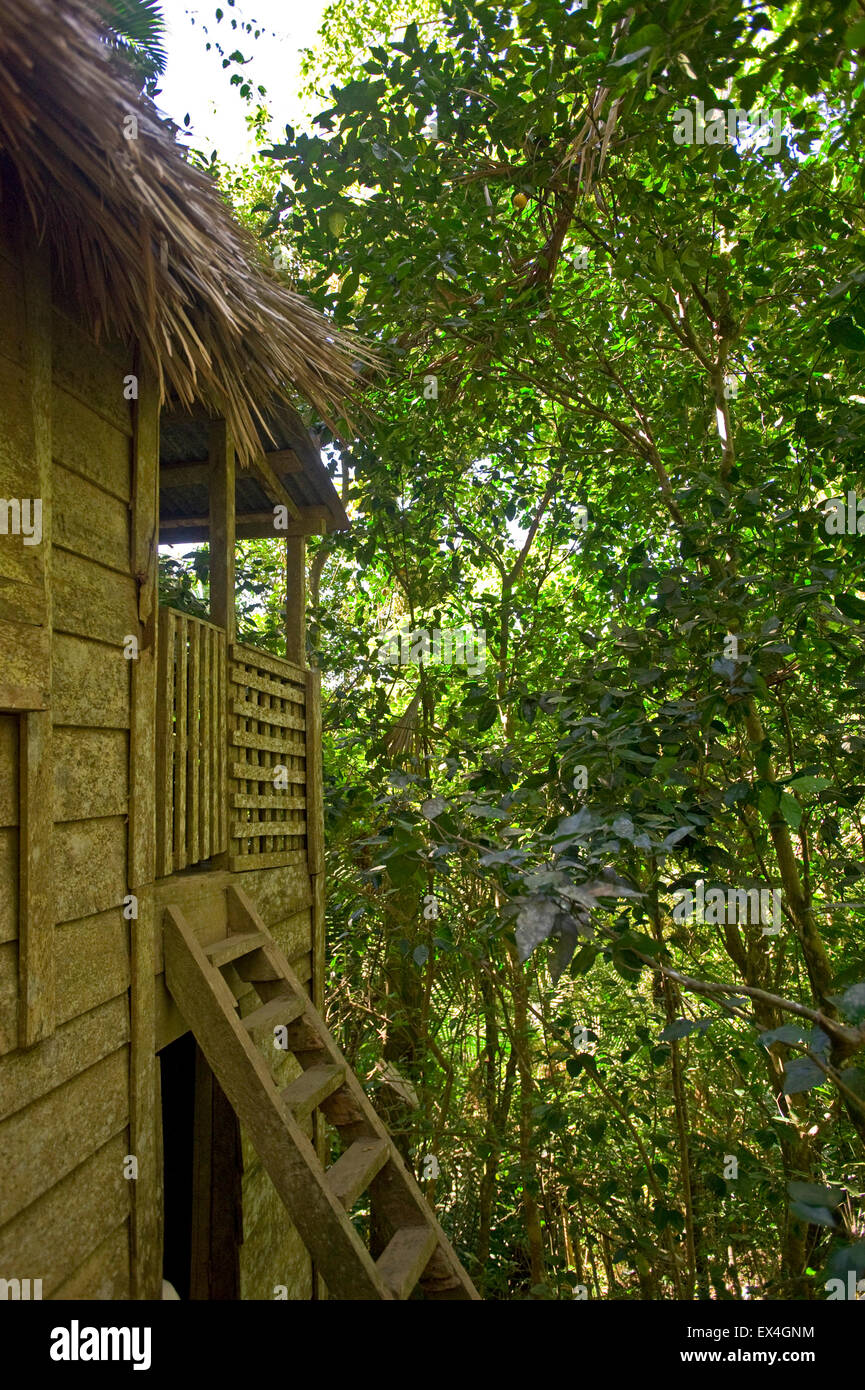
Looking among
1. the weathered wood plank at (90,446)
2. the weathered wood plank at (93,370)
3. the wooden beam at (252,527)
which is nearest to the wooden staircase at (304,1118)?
the weathered wood plank at (90,446)

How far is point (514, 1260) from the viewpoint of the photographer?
22.2ft

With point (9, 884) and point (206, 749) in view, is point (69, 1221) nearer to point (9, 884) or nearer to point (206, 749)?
point (9, 884)

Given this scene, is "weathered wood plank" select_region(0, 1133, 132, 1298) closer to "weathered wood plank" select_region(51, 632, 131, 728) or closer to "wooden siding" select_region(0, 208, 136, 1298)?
"wooden siding" select_region(0, 208, 136, 1298)

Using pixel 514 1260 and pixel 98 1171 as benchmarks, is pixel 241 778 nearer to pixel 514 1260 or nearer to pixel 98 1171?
pixel 98 1171

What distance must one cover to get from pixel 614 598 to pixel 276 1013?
9.18 ft

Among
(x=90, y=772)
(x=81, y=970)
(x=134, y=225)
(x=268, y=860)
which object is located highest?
(x=134, y=225)

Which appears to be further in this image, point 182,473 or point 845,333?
point 182,473

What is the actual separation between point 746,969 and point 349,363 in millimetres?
4037

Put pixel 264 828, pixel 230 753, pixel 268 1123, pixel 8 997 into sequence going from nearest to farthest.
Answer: pixel 8 997, pixel 268 1123, pixel 230 753, pixel 264 828

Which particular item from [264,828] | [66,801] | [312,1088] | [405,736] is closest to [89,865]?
[66,801]

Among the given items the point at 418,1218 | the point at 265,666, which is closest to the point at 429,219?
the point at 265,666

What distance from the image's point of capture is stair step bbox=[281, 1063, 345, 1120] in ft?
9.28

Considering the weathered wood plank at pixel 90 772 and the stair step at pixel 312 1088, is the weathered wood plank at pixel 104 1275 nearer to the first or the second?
the stair step at pixel 312 1088

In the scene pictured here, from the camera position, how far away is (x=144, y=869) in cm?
256
